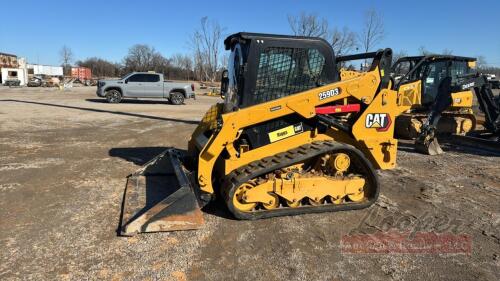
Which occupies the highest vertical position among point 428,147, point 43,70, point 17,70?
point 43,70

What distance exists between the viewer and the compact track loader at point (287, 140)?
4.89 meters

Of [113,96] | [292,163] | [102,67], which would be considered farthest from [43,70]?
[292,163]

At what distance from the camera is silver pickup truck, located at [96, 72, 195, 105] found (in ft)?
75.8

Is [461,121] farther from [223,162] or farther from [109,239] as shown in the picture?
[109,239]

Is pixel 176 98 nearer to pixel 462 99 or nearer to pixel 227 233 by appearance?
pixel 462 99

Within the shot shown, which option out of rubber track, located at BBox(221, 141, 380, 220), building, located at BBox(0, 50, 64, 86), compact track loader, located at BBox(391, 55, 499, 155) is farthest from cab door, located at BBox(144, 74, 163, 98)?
building, located at BBox(0, 50, 64, 86)

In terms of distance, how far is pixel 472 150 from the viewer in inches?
406

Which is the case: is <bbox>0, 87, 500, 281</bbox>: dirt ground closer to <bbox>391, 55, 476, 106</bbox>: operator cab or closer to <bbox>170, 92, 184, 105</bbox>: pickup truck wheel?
<bbox>391, 55, 476, 106</bbox>: operator cab

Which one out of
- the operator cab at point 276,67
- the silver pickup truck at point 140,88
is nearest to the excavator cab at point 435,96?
the operator cab at point 276,67

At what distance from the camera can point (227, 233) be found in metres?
4.62

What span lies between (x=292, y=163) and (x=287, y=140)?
17.4 inches

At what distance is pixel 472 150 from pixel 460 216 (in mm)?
5775

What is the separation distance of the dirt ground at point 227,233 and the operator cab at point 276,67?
64.3 inches

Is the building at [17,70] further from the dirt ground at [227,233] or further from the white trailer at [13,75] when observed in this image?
the dirt ground at [227,233]
